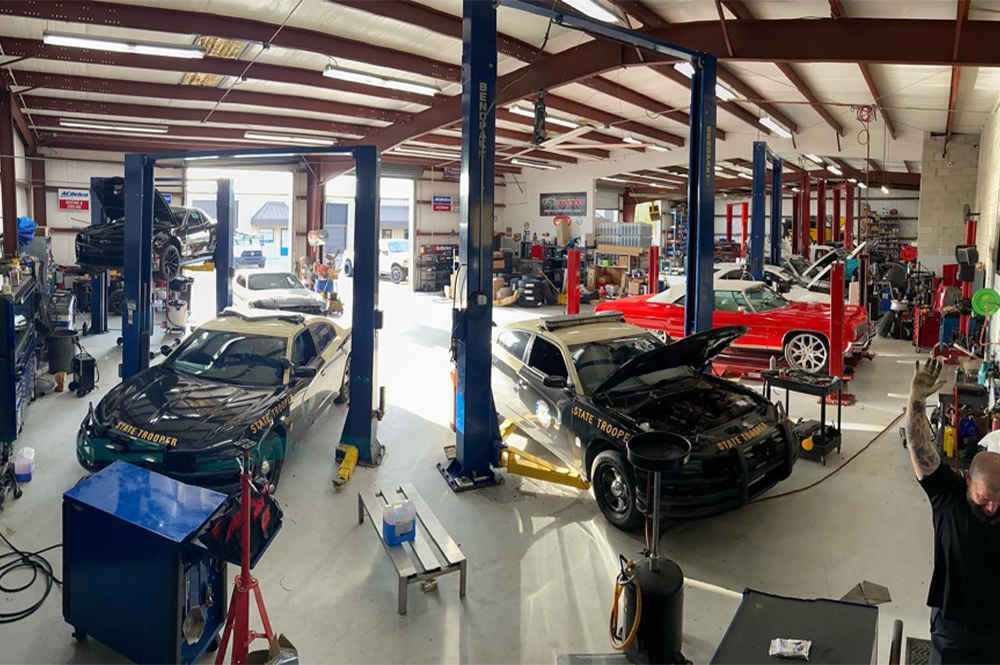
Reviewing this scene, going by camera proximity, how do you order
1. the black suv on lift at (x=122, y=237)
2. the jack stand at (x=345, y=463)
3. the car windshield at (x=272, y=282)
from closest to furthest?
the jack stand at (x=345, y=463), the black suv on lift at (x=122, y=237), the car windshield at (x=272, y=282)

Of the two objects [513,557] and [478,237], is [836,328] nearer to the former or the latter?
[478,237]

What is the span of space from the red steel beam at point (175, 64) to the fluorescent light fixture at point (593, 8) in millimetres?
5229

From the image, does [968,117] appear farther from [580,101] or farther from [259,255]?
[259,255]

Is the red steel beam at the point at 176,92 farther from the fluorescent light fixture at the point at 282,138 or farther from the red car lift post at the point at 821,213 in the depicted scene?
the red car lift post at the point at 821,213

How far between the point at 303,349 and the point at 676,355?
3.83 m

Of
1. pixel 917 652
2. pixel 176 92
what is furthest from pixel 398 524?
pixel 176 92

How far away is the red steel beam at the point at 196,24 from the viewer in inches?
292

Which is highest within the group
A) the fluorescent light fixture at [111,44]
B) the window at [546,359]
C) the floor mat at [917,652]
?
the fluorescent light fixture at [111,44]

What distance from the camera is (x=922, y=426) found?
290cm

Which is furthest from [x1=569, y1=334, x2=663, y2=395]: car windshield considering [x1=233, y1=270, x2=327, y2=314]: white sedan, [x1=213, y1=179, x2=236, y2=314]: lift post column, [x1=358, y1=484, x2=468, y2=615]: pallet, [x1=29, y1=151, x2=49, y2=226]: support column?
[x1=29, y1=151, x2=49, y2=226]: support column

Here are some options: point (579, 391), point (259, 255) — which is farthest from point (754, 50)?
point (259, 255)

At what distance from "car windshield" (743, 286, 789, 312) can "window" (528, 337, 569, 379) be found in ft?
17.6

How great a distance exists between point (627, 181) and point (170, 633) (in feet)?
85.6

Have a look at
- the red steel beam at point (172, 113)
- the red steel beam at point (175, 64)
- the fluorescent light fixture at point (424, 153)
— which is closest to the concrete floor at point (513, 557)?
the red steel beam at point (175, 64)
